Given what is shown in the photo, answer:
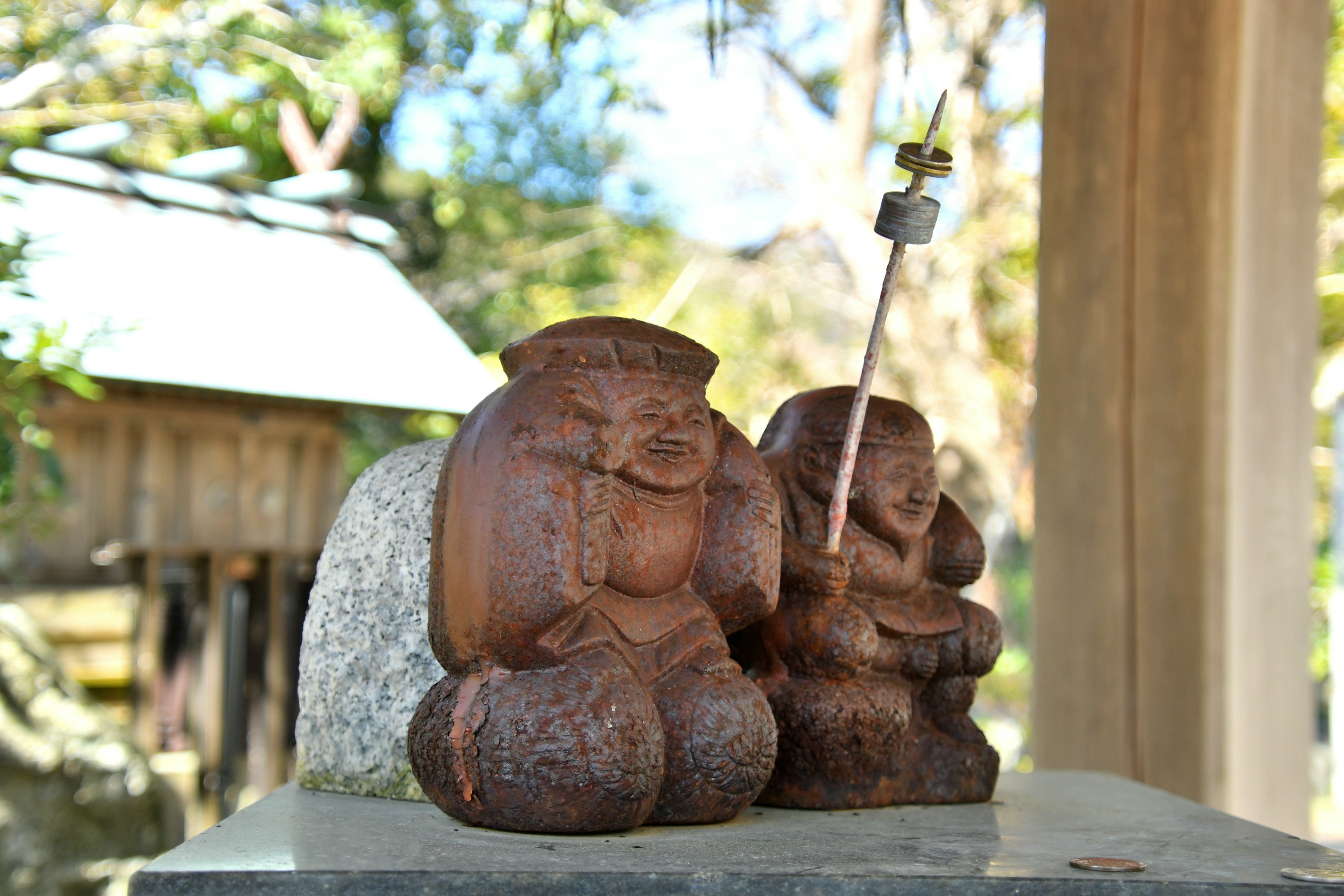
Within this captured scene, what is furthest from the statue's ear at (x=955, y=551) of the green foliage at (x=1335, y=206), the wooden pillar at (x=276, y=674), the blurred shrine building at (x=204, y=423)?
the green foliage at (x=1335, y=206)

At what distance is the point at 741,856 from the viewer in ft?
4.85

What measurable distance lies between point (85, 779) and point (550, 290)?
16.7 ft

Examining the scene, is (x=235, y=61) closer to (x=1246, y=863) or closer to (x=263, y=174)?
(x=263, y=174)

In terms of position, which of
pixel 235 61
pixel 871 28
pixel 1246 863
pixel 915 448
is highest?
pixel 871 28

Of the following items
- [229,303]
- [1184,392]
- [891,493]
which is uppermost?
[229,303]

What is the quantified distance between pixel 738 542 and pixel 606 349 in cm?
36

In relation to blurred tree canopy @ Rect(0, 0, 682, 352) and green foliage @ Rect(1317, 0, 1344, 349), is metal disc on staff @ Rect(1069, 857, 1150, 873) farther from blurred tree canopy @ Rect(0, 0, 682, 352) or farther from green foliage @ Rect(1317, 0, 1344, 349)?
green foliage @ Rect(1317, 0, 1344, 349)

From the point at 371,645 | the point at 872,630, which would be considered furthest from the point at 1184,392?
the point at 371,645

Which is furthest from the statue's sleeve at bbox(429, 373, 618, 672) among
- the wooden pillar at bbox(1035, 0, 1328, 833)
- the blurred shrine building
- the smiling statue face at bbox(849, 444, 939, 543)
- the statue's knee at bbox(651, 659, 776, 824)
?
the blurred shrine building

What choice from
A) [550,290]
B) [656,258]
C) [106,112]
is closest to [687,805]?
[106,112]

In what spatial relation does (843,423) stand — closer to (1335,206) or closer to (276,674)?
(276,674)

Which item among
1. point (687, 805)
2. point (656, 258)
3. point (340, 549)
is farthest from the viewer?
point (656, 258)

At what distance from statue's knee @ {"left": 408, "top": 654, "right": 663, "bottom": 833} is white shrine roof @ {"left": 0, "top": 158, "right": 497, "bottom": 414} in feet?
8.50

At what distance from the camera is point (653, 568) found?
1.75 m
